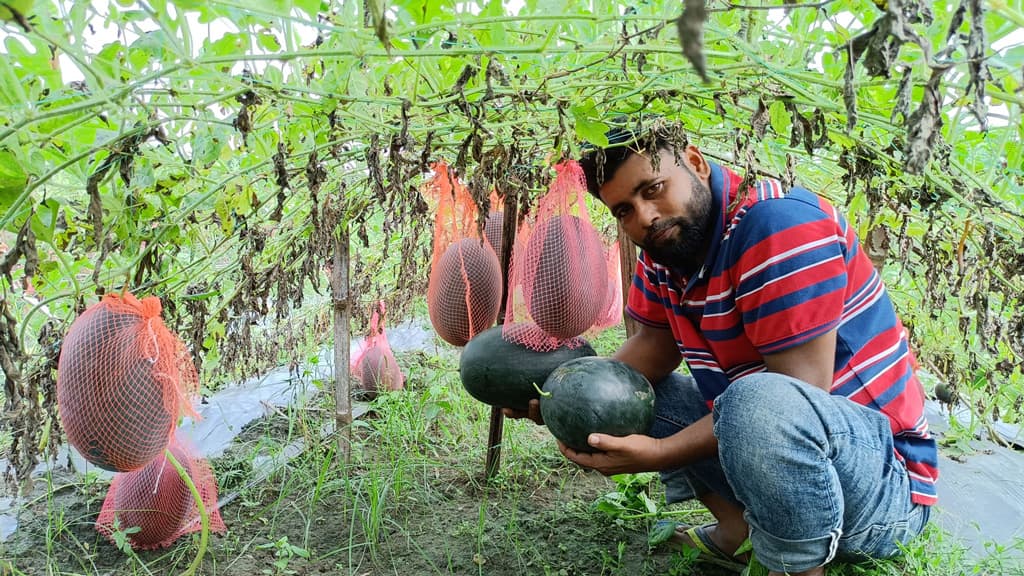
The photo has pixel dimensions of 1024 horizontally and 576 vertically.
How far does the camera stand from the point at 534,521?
9.32ft

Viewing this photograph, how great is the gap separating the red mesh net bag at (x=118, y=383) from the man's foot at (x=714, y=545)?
72.1 inches

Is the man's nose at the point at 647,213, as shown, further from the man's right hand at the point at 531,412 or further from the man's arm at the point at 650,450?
the man's right hand at the point at 531,412

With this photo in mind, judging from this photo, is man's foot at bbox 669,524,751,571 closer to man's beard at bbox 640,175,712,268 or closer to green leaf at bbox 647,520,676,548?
green leaf at bbox 647,520,676,548

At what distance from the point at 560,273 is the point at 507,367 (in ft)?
1.27

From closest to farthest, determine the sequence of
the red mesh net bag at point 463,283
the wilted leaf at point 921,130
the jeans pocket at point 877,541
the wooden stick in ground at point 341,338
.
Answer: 1. the wilted leaf at point 921,130
2. the jeans pocket at point 877,541
3. the red mesh net bag at point 463,283
4. the wooden stick in ground at point 341,338

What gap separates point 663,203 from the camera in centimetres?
212

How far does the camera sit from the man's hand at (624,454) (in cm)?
212

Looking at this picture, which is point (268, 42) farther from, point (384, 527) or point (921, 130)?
point (384, 527)

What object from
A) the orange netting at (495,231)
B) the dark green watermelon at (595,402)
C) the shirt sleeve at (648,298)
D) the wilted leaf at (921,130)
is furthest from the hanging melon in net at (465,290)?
the wilted leaf at (921,130)

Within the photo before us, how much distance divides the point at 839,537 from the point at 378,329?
11.3 ft

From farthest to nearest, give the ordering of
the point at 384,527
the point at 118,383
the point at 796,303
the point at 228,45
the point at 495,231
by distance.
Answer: the point at 495,231 → the point at 384,527 → the point at 118,383 → the point at 796,303 → the point at 228,45

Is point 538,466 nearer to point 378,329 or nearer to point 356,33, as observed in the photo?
point 378,329

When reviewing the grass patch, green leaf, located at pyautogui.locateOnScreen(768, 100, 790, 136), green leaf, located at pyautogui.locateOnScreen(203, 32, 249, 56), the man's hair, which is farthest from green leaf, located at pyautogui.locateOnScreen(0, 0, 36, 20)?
the grass patch

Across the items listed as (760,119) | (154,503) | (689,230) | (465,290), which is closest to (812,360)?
(689,230)
